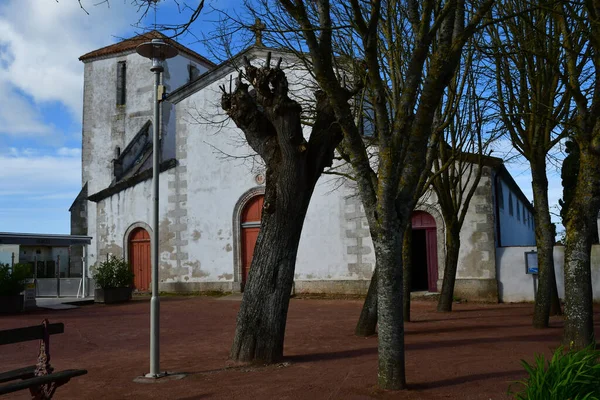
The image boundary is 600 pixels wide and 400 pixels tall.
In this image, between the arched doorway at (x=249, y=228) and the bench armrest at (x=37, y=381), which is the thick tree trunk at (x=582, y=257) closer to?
the bench armrest at (x=37, y=381)

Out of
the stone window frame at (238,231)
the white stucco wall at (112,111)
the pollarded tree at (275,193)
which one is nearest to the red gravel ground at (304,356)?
the pollarded tree at (275,193)

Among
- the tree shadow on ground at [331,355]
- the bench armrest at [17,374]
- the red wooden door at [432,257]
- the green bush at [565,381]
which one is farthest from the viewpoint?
the red wooden door at [432,257]

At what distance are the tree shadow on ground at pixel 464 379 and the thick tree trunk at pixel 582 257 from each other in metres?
1.45

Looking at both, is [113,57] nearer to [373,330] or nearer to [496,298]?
[496,298]

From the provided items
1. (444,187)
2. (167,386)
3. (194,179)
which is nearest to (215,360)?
(167,386)

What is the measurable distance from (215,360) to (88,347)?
3365 mm

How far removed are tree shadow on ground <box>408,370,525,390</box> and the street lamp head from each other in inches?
215

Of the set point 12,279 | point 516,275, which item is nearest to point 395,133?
point 516,275

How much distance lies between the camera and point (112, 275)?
20.9 m

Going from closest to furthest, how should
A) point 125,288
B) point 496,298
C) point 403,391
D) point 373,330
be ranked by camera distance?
point 403,391, point 373,330, point 496,298, point 125,288

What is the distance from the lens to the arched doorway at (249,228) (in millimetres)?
22797

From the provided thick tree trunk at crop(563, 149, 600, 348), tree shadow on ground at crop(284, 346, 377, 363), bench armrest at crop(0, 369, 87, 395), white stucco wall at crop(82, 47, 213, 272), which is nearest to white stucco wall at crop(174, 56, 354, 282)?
white stucco wall at crop(82, 47, 213, 272)

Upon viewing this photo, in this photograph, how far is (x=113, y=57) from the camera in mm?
34188

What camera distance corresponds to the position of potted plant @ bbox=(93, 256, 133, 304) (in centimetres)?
2075
